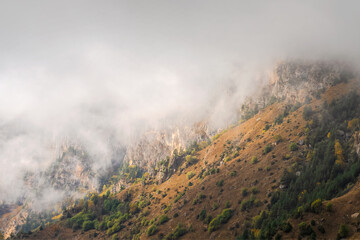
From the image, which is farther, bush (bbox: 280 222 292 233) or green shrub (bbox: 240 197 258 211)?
green shrub (bbox: 240 197 258 211)

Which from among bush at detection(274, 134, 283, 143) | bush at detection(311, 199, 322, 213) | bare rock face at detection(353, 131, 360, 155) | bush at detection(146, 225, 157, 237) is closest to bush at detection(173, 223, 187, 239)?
bush at detection(146, 225, 157, 237)

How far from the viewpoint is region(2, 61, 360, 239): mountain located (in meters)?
81.7

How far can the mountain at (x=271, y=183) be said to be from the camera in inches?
3216

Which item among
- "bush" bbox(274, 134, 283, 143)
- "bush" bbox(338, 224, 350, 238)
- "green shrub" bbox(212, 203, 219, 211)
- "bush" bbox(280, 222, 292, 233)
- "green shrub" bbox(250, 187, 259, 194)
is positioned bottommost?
"bush" bbox(338, 224, 350, 238)

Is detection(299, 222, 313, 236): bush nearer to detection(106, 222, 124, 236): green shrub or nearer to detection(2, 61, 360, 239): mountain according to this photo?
detection(2, 61, 360, 239): mountain

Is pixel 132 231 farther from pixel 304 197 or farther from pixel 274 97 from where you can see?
pixel 274 97

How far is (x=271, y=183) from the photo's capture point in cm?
11256

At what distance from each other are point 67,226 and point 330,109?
19369 cm

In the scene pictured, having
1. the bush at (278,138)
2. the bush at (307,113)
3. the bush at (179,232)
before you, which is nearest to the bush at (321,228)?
the bush at (179,232)

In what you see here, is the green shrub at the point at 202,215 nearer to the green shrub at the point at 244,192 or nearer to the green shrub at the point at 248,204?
the green shrub at the point at 248,204

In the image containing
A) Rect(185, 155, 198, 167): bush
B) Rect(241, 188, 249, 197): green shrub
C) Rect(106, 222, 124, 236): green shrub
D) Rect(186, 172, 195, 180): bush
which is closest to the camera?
Rect(241, 188, 249, 197): green shrub

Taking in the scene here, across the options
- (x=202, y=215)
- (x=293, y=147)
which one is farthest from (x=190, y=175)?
(x=293, y=147)

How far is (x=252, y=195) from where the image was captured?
366ft

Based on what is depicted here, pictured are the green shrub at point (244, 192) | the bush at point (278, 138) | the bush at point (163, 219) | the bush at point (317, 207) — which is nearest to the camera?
the bush at point (317, 207)
